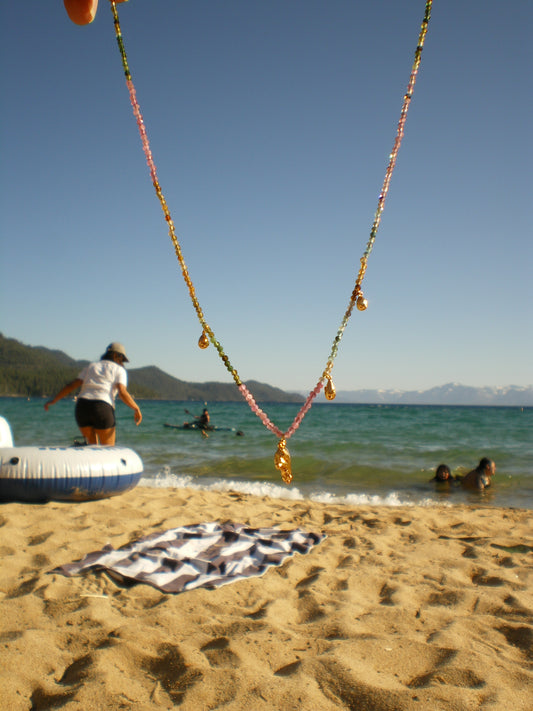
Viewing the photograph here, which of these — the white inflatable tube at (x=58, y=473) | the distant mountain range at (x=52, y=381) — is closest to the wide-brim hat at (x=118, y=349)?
the white inflatable tube at (x=58, y=473)

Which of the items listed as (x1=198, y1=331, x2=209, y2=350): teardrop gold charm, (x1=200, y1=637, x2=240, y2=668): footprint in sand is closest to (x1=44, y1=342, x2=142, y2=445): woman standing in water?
(x1=198, y1=331, x2=209, y2=350): teardrop gold charm

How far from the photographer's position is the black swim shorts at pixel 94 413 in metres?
6.65

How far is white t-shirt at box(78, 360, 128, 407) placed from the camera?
6.61 metres

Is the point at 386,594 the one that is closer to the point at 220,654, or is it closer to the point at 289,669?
the point at 289,669

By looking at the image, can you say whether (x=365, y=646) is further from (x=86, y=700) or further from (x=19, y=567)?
(x=19, y=567)

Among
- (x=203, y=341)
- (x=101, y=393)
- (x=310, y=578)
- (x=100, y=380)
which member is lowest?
(x=310, y=578)

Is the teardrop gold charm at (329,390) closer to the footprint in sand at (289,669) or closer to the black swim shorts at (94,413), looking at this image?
the footprint in sand at (289,669)

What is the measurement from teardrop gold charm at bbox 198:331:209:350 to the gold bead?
3.67 ft

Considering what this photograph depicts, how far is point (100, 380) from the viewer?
662 cm

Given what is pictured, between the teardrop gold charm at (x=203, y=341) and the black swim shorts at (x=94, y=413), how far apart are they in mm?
3608

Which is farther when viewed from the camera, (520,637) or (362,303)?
(362,303)

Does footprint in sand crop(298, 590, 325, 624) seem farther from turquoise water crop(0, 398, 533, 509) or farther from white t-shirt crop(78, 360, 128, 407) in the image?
turquoise water crop(0, 398, 533, 509)

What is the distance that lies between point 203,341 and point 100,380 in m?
3.56

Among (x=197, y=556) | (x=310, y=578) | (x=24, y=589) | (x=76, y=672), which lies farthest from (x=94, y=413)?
(x=76, y=672)
